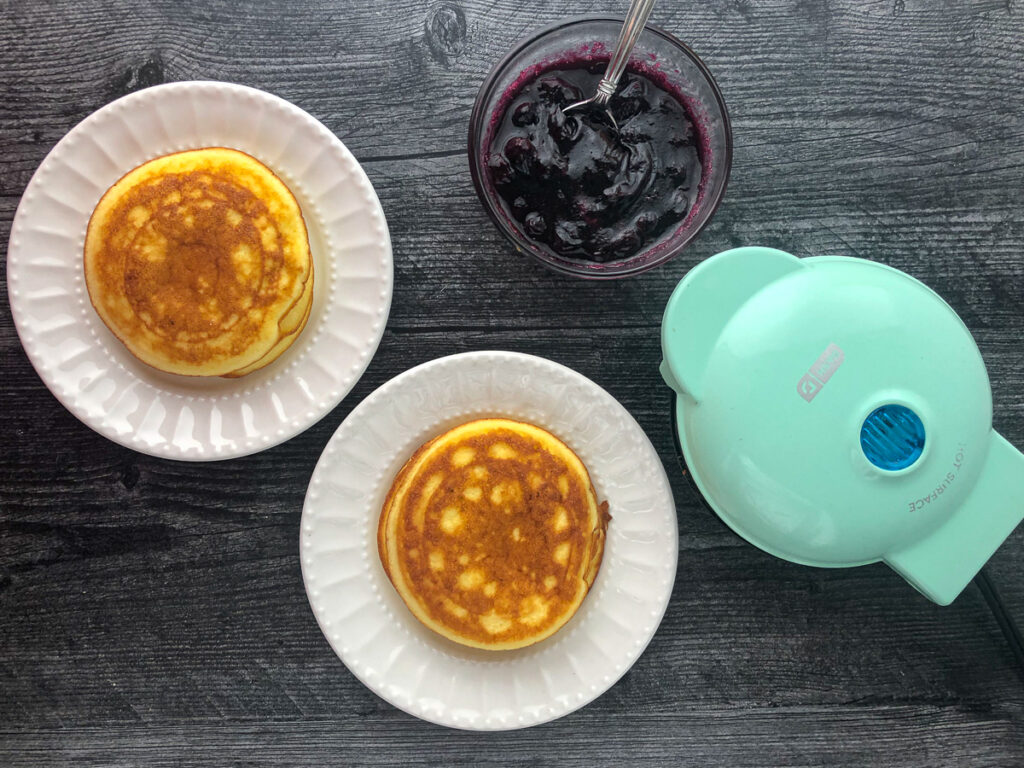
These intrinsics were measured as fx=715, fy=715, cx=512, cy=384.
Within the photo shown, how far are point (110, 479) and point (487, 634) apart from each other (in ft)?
2.58

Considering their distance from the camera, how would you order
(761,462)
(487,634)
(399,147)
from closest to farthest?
(761,462)
(487,634)
(399,147)

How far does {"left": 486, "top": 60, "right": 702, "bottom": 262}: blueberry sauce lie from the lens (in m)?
1.10

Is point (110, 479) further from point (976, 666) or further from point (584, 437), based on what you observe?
point (976, 666)

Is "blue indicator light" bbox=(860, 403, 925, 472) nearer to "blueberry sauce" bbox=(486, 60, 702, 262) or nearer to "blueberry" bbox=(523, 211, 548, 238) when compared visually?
"blueberry sauce" bbox=(486, 60, 702, 262)

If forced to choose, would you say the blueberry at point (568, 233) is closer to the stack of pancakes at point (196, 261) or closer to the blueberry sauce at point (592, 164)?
the blueberry sauce at point (592, 164)

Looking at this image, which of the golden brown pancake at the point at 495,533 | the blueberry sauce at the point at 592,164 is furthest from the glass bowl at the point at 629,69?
the golden brown pancake at the point at 495,533

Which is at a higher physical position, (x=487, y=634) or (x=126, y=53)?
(x=126, y=53)

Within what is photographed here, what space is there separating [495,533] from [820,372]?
59cm

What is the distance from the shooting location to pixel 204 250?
1172 millimetres

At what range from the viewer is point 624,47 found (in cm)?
106

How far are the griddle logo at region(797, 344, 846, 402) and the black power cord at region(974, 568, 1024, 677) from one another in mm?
633

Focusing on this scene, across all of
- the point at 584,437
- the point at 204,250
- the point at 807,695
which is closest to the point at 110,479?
the point at 204,250

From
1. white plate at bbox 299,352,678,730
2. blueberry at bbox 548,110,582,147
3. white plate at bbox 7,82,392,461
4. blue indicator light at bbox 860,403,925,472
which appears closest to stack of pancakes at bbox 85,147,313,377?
white plate at bbox 7,82,392,461

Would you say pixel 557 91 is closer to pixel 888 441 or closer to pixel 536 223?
pixel 536 223
